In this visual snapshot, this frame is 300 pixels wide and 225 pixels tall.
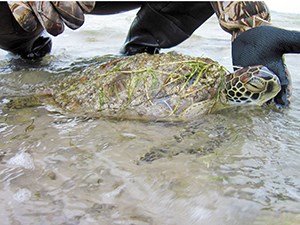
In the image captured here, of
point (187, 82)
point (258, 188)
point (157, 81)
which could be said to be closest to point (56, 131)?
point (157, 81)

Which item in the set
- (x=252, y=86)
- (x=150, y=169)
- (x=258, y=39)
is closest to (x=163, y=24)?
(x=258, y=39)

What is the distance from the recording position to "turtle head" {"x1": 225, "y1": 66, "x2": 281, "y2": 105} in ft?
8.04

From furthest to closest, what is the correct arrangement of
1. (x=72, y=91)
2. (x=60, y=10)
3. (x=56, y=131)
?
(x=72, y=91)
(x=60, y=10)
(x=56, y=131)

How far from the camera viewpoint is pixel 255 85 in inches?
97.0

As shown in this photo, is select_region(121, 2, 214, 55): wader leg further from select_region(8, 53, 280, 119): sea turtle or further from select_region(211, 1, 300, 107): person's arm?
select_region(8, 53, 280, 119): sea turtle

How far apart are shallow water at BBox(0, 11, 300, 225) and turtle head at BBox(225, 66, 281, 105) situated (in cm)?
8

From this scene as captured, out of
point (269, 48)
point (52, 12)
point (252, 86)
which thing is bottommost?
point (252, 86)

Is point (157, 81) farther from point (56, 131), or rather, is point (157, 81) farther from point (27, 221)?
point (27, 221)

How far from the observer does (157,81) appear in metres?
2.59

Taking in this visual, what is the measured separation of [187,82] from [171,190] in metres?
1.07

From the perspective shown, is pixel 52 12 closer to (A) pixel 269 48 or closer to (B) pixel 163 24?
(A) pixel 269 48

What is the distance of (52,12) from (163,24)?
5.41 feet

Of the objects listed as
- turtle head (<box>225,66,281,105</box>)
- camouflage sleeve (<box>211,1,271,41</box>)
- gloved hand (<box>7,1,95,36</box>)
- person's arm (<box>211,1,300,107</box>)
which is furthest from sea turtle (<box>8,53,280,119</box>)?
gloved hand (<box>7,1,95,36</box>)

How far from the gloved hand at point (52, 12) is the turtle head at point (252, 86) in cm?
113
